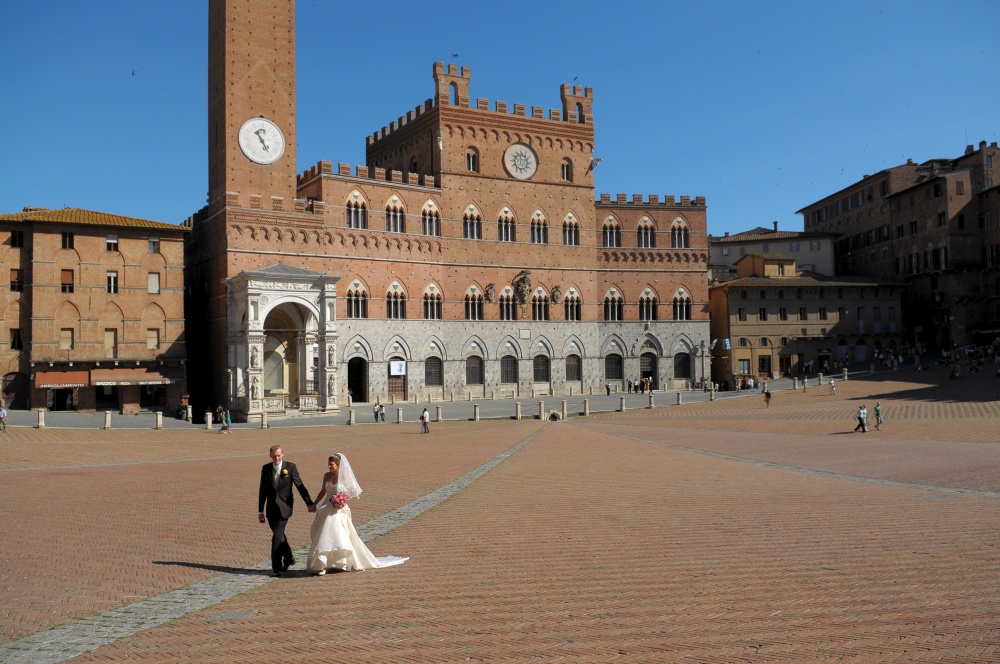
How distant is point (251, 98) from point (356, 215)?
8.82 meters

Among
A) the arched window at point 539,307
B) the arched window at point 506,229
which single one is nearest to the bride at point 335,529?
the arched window at point 506,229

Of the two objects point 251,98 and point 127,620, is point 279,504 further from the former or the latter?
point 251,98

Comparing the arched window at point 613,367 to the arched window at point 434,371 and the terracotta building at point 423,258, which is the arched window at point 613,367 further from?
the arched window at point 434,371

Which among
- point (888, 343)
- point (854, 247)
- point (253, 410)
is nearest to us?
point (253, 410)

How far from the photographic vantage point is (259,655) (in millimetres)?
7457

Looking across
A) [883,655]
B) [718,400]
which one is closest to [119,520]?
[883,655]

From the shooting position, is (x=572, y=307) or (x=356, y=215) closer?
(x=356, y=215)

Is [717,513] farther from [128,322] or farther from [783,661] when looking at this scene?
[128,322]

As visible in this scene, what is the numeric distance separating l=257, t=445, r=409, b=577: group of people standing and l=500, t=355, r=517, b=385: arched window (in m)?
44.0

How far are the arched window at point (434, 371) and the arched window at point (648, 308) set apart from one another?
15.8m

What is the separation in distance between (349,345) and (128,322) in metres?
12.1

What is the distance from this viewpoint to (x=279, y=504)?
10703 mm

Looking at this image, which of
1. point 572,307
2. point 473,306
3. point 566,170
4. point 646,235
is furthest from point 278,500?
point 646,235

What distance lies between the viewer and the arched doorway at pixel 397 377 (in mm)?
50406
